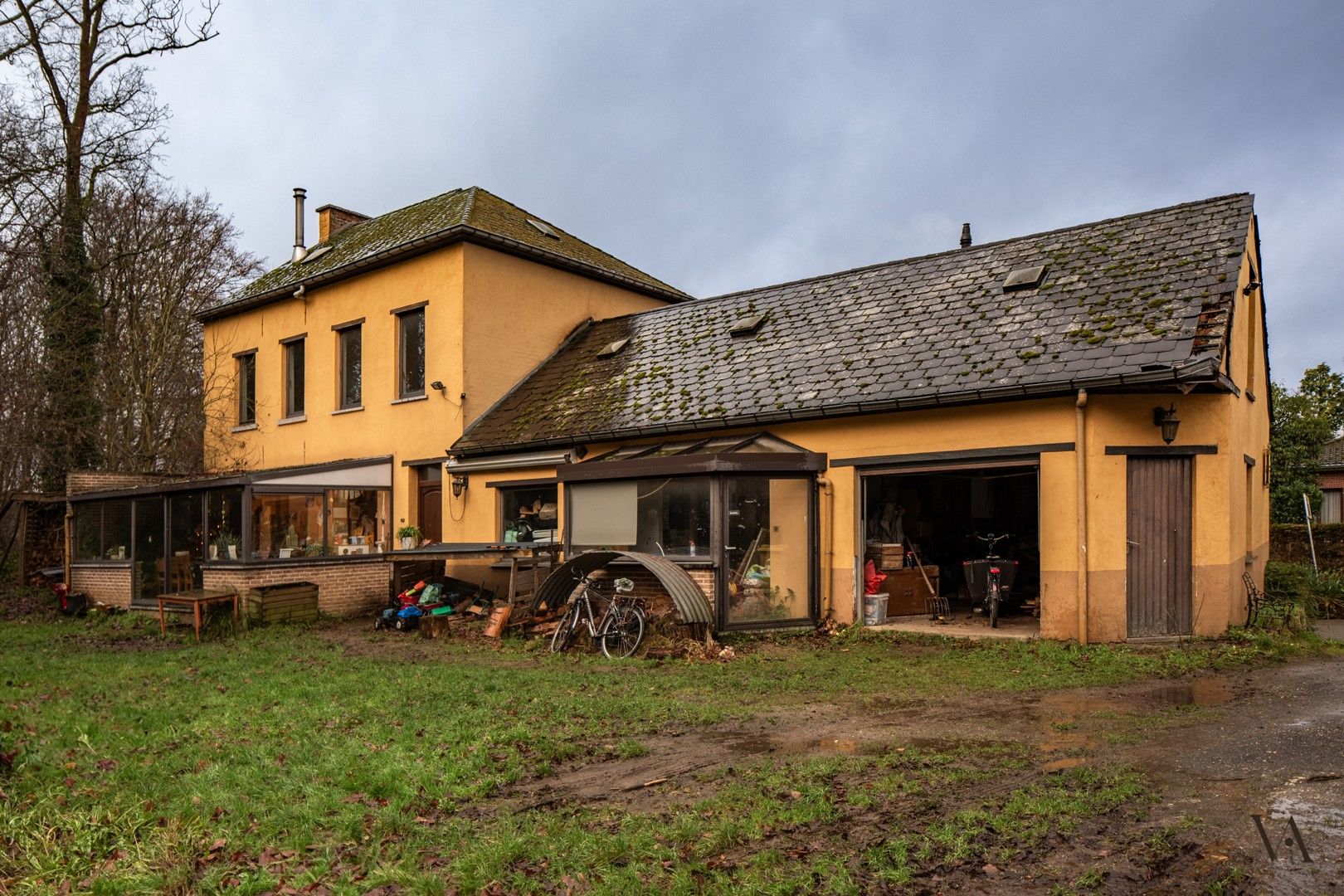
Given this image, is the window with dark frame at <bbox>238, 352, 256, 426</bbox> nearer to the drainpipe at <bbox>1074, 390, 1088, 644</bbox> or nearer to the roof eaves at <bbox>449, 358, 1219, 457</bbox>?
the roof eaves at <bbox>449, 358, 1219, 457</bbox>

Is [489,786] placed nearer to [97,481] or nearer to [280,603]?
[280,603]

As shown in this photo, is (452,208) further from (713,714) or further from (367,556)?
(713,714)

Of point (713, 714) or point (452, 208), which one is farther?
point (452, 208)

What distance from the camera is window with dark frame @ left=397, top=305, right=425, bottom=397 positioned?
19344 millimetres

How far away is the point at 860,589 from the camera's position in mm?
13305

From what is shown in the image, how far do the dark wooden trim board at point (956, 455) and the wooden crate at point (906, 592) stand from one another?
1992mm

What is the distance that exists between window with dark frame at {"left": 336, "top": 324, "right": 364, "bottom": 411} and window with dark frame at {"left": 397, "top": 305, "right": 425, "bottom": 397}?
1.38 m

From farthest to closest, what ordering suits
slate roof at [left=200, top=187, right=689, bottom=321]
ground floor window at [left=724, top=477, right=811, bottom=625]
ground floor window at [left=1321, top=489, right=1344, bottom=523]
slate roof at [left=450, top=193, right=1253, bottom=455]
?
ground floor window at [left=1321, top=489, right=1344, bottom=523] < slate roof at [left=200, top=187, right=689, bottom=321] < ground floor window at [left=724, top=477, right=811, bottom=625] < slate roof at [left=450, top=193, right=1253, bottom=455]

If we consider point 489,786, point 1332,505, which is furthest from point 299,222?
point 1332,505

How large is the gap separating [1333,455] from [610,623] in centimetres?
2907

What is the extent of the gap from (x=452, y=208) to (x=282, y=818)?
16914 mm

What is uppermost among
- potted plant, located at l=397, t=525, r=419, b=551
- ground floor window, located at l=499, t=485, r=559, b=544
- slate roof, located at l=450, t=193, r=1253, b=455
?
slate roof, located at l=450, t=193, r=1253, b=455

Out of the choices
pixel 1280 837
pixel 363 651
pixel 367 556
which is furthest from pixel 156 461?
pixel 1280 837

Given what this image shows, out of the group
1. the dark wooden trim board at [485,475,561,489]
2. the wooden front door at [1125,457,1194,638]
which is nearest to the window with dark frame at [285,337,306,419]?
the dark wooden trim board at [485,475,561,489]
